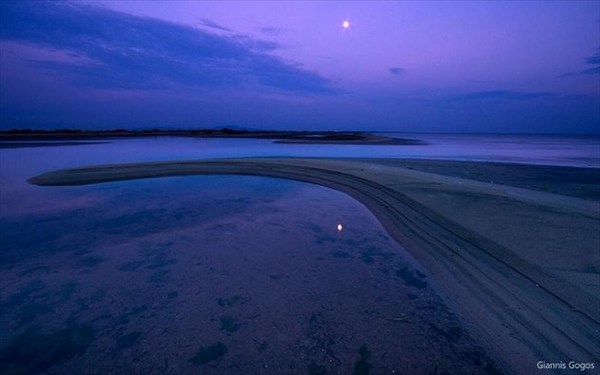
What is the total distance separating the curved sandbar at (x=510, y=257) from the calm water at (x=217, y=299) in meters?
0.38

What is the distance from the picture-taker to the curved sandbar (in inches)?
122

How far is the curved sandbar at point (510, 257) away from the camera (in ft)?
10.1

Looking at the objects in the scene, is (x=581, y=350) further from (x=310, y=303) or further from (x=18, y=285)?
(x=18, y=285)

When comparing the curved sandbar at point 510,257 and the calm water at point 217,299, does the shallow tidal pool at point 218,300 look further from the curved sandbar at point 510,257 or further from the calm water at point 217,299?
the curved sandbar at point 510,257

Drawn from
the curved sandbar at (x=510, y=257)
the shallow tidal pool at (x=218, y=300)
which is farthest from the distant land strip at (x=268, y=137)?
the shallow tidal pool at (x=218, y=300)

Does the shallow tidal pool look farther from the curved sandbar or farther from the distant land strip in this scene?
the distant land strip

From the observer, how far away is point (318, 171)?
14.6 metres

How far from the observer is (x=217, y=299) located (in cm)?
397

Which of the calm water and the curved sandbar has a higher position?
the curved sandbar

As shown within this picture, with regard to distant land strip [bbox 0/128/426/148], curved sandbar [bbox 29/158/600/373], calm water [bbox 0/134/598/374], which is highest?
distant land strip [bbox 0/128/426/148]

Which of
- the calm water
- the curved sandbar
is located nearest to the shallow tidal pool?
the calm water

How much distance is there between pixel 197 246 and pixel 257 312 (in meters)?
2.65

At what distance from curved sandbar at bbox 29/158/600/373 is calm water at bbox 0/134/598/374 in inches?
15.0

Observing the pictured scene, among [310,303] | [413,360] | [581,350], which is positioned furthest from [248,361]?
[581,350]
